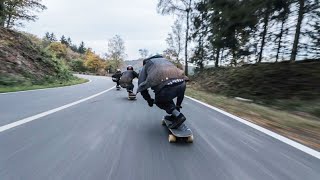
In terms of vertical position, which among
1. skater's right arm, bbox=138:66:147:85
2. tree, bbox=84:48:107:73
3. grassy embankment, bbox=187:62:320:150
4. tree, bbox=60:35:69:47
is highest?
tree, bbox=60:35:69:47

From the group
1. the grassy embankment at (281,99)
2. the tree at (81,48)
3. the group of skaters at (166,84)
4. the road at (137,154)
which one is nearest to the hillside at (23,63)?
the grassy embankment at (281,99)

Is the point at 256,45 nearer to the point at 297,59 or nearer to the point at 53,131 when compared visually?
the point at 297,59

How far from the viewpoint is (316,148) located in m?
5.18

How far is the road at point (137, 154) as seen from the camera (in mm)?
3533

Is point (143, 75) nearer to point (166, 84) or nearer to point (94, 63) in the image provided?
point (166, 84)

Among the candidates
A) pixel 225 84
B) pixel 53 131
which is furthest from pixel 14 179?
pixel 225 84

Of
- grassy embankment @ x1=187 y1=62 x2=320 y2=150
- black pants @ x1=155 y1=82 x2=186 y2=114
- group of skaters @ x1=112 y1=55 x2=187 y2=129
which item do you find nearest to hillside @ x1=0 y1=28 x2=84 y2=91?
grassy embankment @ x1=187 y1=62 x2=320 y2=150

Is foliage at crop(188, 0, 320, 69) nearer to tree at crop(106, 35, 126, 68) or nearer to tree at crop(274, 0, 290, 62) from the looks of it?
tree at crop(274, 0, 290, 62)

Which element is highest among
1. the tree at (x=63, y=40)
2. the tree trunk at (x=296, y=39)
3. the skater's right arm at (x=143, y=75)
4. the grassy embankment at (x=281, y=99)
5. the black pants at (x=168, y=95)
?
the tree at (x=63, y=40)

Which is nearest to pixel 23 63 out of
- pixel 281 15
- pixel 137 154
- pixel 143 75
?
pixel 281 15

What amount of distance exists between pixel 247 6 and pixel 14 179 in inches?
595

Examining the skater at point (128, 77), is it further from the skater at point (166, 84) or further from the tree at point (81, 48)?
the tree at point (81, 48)

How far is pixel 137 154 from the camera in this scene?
4.36m

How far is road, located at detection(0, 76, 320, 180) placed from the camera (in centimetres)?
353
